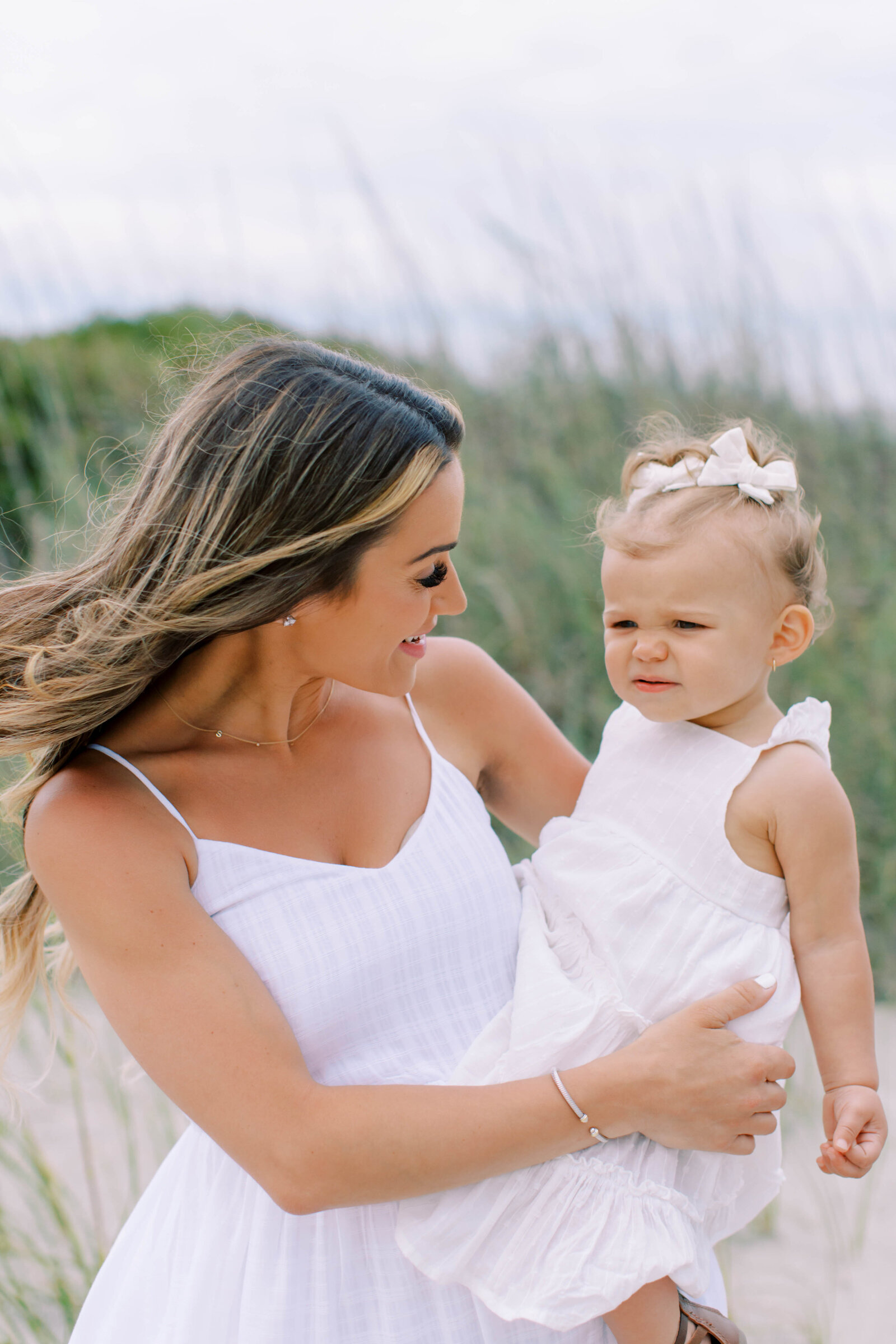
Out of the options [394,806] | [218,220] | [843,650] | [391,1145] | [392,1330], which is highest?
[218,220]

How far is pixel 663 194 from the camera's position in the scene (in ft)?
13.7

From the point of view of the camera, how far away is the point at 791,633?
1.50m

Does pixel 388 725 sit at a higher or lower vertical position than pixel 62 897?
lower

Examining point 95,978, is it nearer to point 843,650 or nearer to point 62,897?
point 62,897

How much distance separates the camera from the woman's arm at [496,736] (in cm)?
164

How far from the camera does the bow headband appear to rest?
5.02 ft

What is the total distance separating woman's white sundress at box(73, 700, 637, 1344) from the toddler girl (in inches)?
2.6

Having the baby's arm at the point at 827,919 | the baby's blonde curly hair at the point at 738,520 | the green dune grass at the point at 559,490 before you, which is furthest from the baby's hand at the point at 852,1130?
the green dune grass at the point at 559,490

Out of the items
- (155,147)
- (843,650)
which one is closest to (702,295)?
(843,650)

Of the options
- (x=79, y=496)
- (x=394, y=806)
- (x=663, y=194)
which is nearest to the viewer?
(x=394, y=806)

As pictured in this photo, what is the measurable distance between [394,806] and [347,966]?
26cm

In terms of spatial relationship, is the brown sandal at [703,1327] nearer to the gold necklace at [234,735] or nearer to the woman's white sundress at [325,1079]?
the woman's white sundress at [325,1079]

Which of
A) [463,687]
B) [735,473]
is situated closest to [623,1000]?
[463,687]

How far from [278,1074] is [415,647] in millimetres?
590
